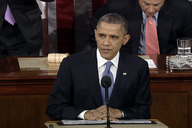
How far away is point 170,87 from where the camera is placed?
11.9ft

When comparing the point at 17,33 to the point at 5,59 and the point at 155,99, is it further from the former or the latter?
the point at 155,99

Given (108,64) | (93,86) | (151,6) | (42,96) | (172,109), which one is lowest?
(172,109)

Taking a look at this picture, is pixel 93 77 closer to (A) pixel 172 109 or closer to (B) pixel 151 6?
(A) pixel 172 109

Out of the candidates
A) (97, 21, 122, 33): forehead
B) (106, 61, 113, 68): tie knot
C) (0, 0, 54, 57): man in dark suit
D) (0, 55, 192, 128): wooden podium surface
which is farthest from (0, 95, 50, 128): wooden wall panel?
(0, 0, 54, 57): man in dark suit

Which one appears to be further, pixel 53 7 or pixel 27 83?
pixel 53 7

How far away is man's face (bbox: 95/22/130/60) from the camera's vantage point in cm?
292

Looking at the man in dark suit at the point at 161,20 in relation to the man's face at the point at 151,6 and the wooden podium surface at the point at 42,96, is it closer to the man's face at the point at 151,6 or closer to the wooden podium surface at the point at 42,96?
the man's face at the point at 151,6

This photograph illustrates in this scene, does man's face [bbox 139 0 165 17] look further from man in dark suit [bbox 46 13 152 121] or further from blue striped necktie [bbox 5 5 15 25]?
man in dark suit [bbox 46 13 152 121]

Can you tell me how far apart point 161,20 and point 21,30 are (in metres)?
1.28

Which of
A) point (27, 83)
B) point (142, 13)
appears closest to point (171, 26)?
point (142, 13)

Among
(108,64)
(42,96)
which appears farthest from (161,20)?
(108,64)

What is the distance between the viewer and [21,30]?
4398mm

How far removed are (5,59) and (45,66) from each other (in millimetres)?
418

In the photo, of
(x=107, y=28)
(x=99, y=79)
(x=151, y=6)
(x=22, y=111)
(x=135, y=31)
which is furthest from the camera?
(x=135, y=31)
